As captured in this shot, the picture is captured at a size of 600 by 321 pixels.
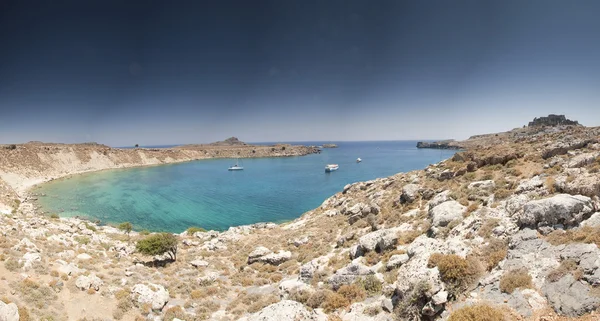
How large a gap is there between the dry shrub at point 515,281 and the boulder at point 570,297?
0.42 metres

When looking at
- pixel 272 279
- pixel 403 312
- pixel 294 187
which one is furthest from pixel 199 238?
pixel 294 187

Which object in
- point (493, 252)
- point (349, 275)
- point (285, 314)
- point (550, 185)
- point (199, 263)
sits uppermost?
point (550, 185)

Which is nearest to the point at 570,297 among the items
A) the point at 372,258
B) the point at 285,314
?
the point at 285,314

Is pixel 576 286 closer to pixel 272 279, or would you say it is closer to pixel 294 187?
pixel 272 279

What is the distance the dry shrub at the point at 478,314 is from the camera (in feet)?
22.9

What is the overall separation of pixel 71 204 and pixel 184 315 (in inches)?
2388

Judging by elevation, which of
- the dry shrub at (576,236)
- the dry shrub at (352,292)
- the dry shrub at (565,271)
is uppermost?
the dry shrub at (576,236)

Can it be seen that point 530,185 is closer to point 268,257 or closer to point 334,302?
point 334,302

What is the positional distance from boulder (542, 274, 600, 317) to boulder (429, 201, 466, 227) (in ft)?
25.7

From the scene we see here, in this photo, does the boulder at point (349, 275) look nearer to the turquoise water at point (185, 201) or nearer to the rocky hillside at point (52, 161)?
the turquoise water at point (185, 201)

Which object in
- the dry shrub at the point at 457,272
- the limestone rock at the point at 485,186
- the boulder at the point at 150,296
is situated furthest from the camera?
the limestone rock at the point at 485,186

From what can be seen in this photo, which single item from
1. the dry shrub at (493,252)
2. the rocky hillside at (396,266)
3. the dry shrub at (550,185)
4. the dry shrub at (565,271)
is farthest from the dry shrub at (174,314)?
the dry shrub at (550,185)

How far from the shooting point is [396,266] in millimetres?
12953

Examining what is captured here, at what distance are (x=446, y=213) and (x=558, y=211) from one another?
235 inches
